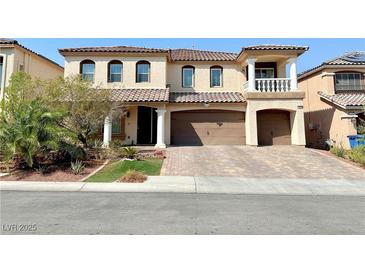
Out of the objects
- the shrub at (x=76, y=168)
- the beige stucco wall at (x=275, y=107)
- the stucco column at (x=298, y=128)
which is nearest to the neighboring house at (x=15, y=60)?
the shrub at (x=76, y=168)

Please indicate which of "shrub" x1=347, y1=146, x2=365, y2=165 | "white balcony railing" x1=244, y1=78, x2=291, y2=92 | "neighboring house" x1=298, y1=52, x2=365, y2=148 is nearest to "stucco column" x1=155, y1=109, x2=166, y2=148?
"white balcony railing" x1=244, y1=78, x2=291, y2=92

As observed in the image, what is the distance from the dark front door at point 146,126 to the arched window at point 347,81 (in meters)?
14.3

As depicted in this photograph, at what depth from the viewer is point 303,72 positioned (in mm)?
23281

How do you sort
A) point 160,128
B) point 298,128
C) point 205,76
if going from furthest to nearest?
point 205,76 → point 298,128 → point 160,128

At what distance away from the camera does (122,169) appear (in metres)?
12.0

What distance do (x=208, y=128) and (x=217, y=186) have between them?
9142 millimetres

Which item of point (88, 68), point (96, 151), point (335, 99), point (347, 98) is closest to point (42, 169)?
point (96, 151)

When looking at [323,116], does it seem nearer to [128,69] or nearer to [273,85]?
[273,85]

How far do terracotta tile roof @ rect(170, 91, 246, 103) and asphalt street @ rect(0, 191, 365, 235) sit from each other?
10.3 meters

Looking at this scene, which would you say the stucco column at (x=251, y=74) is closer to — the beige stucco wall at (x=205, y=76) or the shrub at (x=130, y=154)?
the beige stucco wall at (x=205, y=76)

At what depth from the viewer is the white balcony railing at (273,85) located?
18172 millimetres

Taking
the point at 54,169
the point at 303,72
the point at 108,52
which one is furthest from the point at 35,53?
the point at 303,72

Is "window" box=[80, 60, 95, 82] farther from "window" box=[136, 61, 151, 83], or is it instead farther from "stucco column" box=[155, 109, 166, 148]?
"stucco column" box=[155, 109, 166, 148]

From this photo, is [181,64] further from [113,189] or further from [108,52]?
[113,189]
